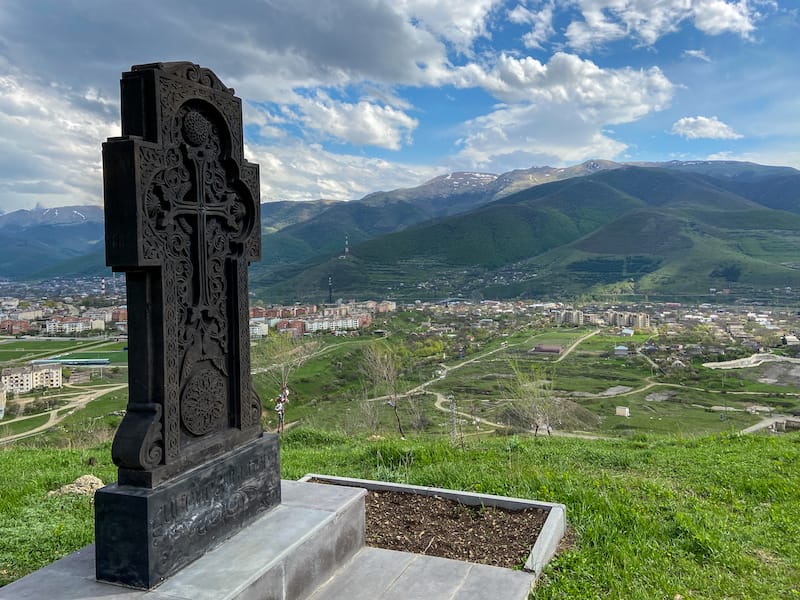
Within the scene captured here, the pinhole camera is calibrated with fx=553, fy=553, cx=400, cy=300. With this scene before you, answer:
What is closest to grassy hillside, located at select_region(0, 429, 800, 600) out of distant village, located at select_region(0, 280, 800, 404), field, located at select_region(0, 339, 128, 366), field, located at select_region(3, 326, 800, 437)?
field, located at select_region(3, 326, 800, 437)

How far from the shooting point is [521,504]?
15.4 ft

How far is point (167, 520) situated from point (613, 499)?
3748mm

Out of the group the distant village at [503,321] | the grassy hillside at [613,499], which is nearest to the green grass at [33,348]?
the distant village at [503,321]

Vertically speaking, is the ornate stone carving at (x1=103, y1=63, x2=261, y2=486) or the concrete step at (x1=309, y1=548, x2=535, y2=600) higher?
the ornate stone carving at (x1=103, y1=63, x2=261, y2=486)

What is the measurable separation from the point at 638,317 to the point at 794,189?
149 metres

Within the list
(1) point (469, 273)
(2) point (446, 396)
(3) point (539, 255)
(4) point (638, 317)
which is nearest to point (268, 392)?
(2) point (446, 396)

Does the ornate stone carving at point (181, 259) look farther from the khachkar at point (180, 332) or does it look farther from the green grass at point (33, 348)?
the green grass at point (33, 348)

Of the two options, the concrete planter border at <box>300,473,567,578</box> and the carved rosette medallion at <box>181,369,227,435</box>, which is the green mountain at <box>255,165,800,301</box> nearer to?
the concrete planter border at <box>300,473,567,578</box>

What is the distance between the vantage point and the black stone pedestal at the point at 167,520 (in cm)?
298

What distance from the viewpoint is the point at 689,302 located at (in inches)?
2662

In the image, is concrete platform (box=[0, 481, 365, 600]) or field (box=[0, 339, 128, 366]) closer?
concrete platform (box=[0, 481, 365, 600])

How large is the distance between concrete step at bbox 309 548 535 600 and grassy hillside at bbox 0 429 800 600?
26 cm

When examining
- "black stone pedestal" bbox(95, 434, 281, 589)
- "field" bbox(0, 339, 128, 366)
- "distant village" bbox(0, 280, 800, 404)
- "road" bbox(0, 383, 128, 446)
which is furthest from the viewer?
"distant village" bbox(0, 280, 800, 404)

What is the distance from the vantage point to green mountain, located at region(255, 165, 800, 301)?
79.1 meters
